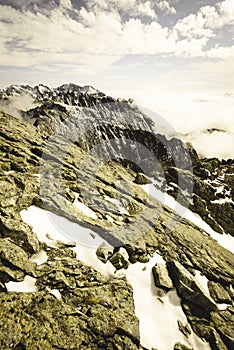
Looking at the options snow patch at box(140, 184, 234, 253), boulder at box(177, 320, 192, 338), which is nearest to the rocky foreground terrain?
boulder at box(177, 320, 192, 338)

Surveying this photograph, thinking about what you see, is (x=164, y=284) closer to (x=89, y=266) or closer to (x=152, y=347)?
(x=152, y=347)

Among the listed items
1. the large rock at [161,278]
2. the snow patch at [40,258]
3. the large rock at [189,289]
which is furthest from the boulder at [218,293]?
the snow patch at [40,258]

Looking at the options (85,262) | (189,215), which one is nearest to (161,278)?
(85,262)

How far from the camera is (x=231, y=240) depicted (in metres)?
46.2

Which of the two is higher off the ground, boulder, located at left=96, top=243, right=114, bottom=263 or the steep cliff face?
boulder, located at left=96, top=243, right=114, bottom=263

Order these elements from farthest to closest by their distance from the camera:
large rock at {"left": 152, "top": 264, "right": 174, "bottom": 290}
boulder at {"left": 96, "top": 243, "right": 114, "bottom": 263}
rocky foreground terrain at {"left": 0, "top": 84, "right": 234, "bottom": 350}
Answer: large rock at {"left": 152, "top": 264, "right": 174, "bottom": 290}
boulder at {"left": 96, "top": 243, "right": 114, "bottom": 263}
rocky foreground terrain at {"left": 0, "top": 84, "right": 234, "bottom": 350}

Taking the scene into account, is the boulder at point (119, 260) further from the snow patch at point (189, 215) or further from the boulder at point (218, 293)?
the snow patch at point (189, 215)

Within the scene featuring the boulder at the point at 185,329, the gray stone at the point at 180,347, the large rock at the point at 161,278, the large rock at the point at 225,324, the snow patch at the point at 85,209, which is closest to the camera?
the gray stone at the point at 180,347

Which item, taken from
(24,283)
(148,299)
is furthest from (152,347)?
(24,283)

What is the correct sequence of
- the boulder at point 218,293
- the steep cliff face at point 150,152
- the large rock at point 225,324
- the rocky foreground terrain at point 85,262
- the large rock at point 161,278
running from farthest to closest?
the steep cliff face at point 150,152 < the boulder at point 218,293 < the large rock at point 161,278 < the large rock at point 225,324 < the rocky foreground terrain at point 85,262

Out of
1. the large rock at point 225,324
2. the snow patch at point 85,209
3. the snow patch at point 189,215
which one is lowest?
the snow patch at point 189,215

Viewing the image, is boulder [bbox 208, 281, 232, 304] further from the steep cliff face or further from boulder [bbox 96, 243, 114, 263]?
the steep cliff face

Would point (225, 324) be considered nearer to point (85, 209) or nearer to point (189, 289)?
point (189, 289)

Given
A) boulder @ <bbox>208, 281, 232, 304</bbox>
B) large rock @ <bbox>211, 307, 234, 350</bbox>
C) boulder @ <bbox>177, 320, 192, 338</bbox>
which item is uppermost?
boulder @ <bbox>208, 281, 232, 304</bbox>
